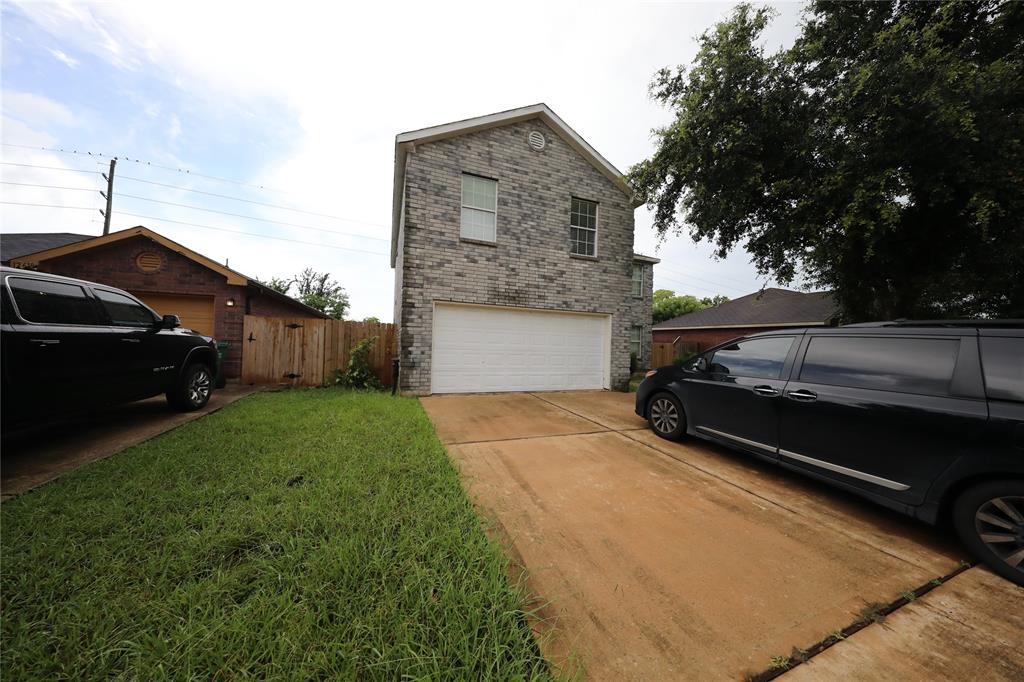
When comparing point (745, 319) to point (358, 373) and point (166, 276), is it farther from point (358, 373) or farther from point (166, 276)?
point (166, 276)

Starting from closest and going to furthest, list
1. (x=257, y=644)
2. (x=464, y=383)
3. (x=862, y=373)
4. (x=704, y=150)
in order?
(x=257, y=644)
(x=862, y=373)
(x=704, y=150)
(x=464, y=383)

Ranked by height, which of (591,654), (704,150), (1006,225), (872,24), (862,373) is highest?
(872,24)

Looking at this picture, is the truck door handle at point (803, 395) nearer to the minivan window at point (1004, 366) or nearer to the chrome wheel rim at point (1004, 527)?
the minivan window at point (1004, 366)

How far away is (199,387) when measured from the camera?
207 inches

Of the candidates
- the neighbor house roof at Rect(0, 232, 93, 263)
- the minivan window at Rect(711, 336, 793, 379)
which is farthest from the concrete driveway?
the neighbor house roof at Rect(0, 232, 93, 263)

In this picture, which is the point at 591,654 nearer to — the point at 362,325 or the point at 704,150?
the point at 362,325

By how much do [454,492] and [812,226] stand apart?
8.05 meters

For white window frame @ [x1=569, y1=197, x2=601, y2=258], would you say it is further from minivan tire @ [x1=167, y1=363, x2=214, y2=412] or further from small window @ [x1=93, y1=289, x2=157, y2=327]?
small window @ [x1=93, y1=289, x2=157, y2=327]

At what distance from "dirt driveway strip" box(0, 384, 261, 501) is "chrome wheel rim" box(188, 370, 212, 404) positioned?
0.20 metres

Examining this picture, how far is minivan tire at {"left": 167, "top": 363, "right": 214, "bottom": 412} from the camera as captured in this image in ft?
16.2

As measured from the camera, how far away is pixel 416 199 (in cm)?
716

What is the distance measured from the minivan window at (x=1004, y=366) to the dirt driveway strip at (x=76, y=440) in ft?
22.2

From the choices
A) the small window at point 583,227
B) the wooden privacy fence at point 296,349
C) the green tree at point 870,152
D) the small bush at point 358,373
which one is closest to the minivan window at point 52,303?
the wooden privacy fence at point 296,349

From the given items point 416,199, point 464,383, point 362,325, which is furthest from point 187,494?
point 416,199
